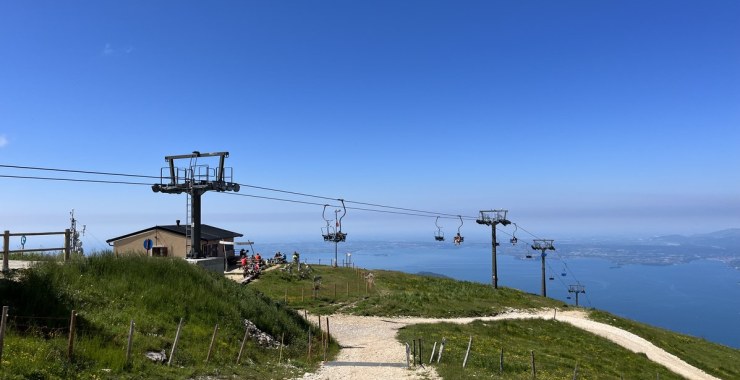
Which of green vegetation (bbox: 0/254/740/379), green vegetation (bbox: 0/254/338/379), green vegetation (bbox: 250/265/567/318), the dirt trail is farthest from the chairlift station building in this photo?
green vegetation (bbox: 0/254/338/379)

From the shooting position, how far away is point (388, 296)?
152 feet

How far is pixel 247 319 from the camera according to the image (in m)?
24.1

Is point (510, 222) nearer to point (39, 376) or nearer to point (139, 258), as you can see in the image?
point (139, 258)

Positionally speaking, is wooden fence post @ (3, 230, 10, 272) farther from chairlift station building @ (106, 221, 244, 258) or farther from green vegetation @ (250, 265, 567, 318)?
chairlift station building @ (106, 221, 244, 258)

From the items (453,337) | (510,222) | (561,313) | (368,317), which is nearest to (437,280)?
(510,222)

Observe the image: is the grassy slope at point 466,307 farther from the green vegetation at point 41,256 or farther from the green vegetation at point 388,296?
the green vegetation at point 41,256

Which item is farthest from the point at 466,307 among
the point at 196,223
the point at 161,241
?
the point at 161,241

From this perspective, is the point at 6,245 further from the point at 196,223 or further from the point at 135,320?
the point at 196,223

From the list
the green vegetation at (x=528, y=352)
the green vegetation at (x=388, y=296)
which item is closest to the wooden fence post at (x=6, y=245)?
the green vegetation at (x=528, y=352)

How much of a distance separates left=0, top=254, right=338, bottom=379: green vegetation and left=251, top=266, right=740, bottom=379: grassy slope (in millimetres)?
11088

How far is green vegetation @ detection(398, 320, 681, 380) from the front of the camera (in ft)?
74.0

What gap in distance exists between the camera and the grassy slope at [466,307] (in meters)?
32.4

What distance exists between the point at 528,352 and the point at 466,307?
16.6 meters

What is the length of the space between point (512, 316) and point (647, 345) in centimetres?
1134
